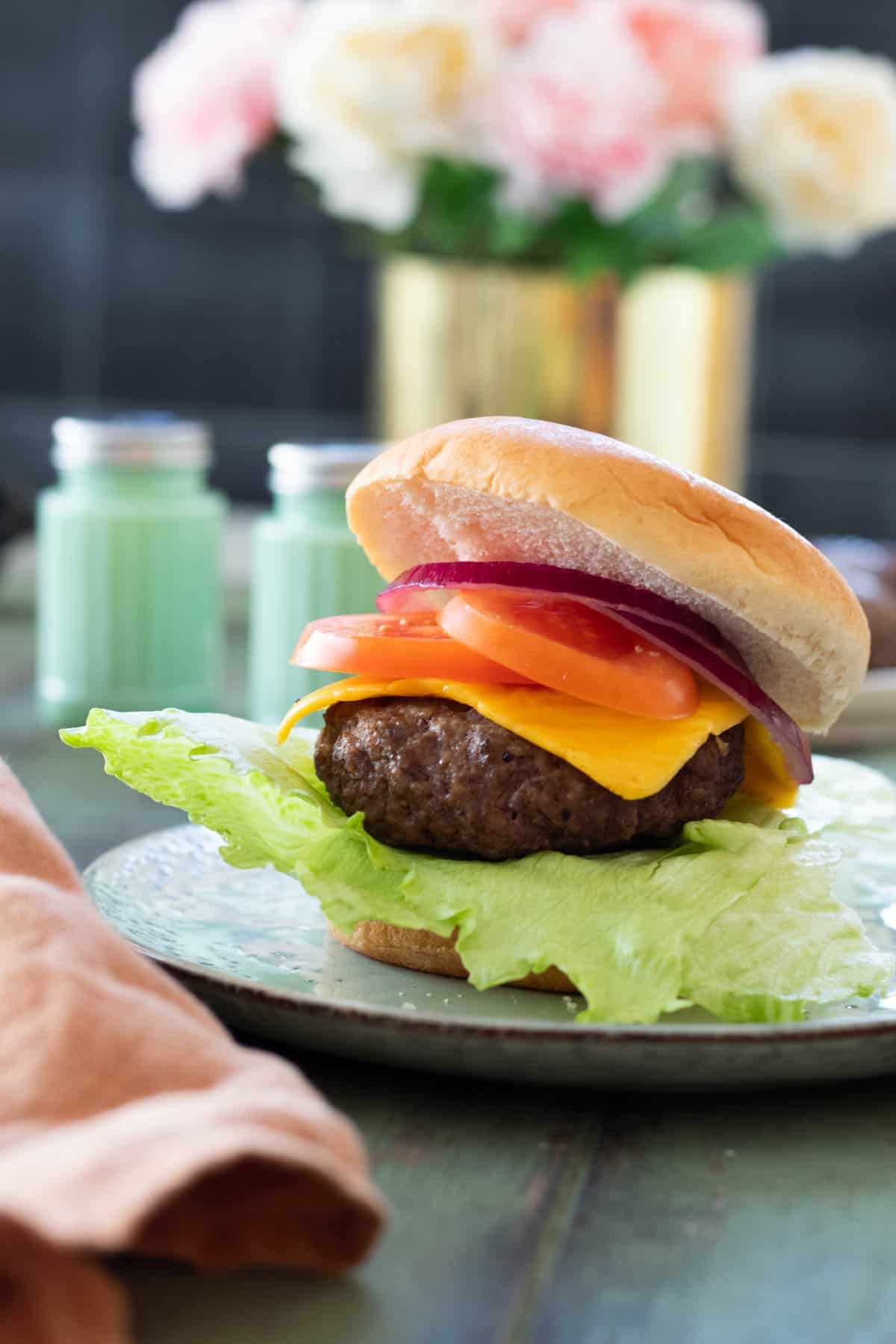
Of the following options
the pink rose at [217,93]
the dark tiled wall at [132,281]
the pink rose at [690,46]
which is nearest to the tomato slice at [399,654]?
the pink rose at [690,46]

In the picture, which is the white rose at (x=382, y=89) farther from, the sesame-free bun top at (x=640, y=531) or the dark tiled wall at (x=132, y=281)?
the dark tiled wall at (x=132, y=281)

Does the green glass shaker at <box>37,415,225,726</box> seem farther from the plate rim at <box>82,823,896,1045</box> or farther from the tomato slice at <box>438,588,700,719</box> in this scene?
the plate rim at <box>82,823,896,1045</box>

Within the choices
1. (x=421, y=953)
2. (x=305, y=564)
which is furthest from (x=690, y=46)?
Answer: (x=421, y=953)

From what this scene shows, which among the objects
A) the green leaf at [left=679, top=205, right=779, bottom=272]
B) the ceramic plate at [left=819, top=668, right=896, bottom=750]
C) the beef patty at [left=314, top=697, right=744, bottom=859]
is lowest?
the ceramic plate at [left=819, top=668, right=896, bottom=750]

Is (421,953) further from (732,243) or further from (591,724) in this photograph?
(732,243)

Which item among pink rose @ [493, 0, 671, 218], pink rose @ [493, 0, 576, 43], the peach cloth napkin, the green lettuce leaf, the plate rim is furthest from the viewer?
pink rose @ [493, 0, 576, 43]

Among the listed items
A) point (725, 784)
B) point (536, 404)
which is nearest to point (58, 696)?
point (536, 404)

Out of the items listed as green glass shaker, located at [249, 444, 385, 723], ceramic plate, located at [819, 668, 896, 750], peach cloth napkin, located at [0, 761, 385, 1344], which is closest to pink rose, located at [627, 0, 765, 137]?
green glass shaker, located at [249, 444, 385, 723]

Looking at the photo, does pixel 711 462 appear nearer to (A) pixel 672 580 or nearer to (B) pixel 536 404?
(B) pixel 536 404
